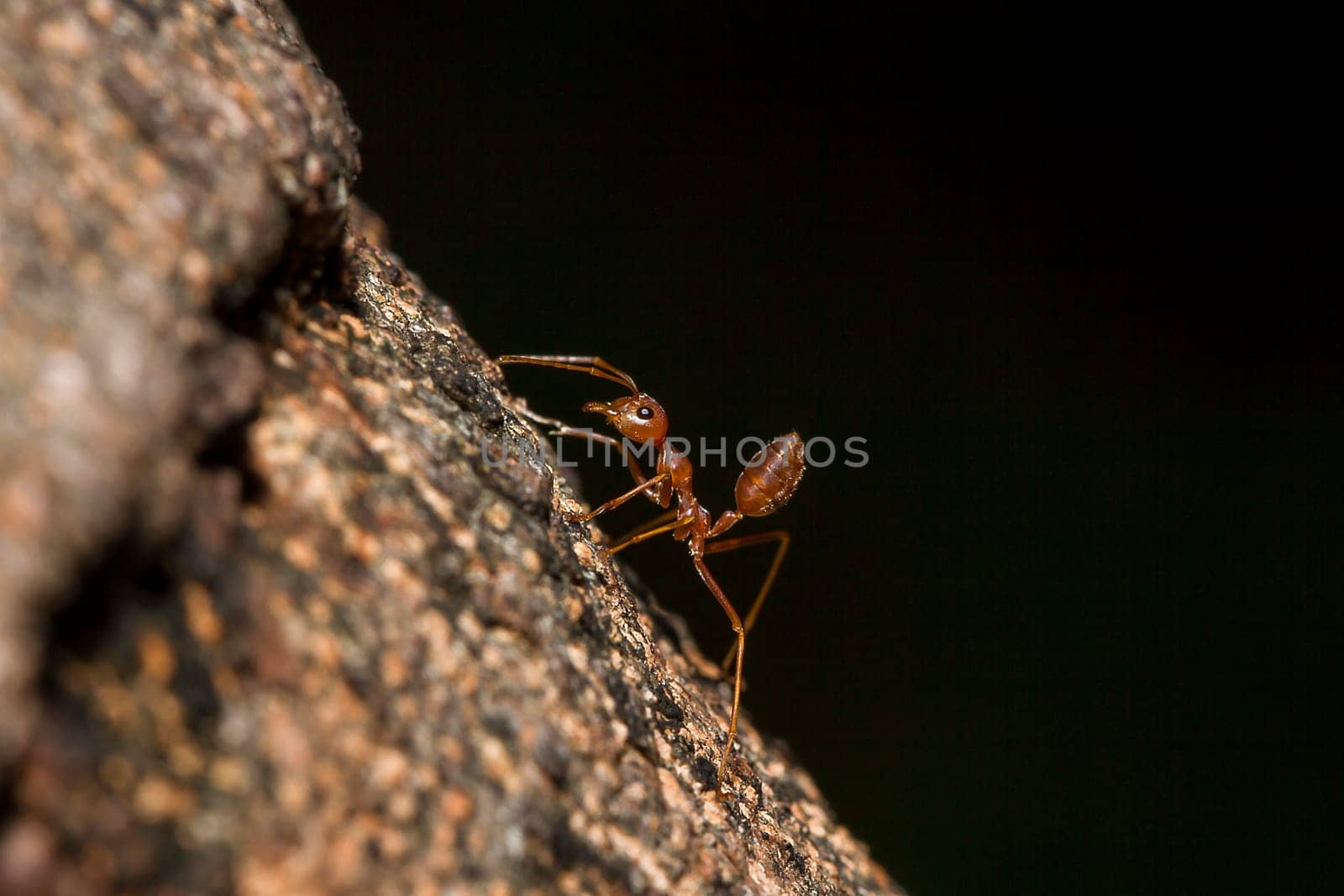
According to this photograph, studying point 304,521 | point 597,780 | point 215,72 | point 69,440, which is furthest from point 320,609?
point 215,72

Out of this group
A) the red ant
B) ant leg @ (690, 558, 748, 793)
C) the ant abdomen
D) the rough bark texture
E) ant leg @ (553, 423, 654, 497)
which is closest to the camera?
the rough bark texture

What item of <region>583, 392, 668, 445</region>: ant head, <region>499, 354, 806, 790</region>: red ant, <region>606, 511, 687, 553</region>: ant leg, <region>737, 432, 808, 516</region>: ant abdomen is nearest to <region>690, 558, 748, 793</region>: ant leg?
<region>499, 354, 806, 790</region>: red ant

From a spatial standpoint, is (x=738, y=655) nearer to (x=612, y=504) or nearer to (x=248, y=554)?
(x=612, y=504)

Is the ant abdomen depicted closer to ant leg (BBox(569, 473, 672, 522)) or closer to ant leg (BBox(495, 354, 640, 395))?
ant leg (BBox(569, 473, 672, 522))

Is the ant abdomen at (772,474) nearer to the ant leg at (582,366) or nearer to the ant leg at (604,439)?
the ant leg at (604,439)

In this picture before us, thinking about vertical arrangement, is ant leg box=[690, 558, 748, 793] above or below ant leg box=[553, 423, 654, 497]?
below

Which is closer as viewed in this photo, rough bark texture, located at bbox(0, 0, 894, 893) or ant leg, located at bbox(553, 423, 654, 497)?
rough bark texture, located at bbox(0, 0, 894, 893)

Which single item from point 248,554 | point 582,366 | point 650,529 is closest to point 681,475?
point 650,529

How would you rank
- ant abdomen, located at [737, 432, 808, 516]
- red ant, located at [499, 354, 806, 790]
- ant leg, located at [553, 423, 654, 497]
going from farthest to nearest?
ant abdomen, located at [737, 432, 808, 516]
red ant, located at [499, 354, 806, 790]
ant leg, located at [553, 423, 654, 497]
